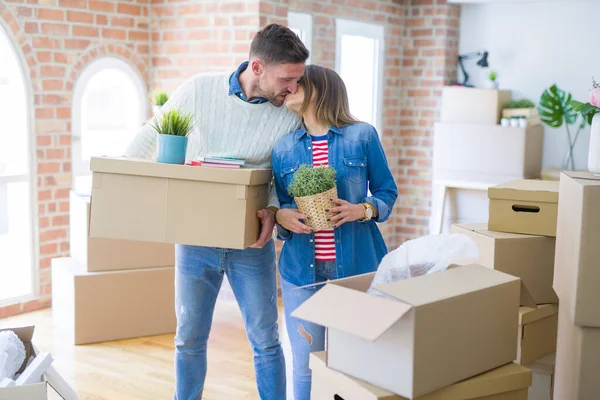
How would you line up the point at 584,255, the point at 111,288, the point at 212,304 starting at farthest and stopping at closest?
the point at 111,288, the point at 212,304, the point at 584,255

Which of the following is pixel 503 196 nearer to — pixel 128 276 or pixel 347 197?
pixel 347 197

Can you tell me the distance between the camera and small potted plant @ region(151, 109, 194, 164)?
93.7 inches

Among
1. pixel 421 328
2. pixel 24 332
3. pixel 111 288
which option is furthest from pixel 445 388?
pixel 111 288

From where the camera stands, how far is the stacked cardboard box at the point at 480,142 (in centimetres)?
555

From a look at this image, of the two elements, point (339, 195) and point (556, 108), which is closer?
point (339, 195)

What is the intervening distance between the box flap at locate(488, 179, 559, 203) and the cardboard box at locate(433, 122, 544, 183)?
2.73 metres

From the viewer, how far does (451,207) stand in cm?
598

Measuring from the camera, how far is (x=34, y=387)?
2062 millimetres

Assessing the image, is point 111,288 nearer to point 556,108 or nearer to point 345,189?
point 345,189

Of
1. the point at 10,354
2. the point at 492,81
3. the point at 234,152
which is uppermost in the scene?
the point at 492,81

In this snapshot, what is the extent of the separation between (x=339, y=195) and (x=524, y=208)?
780 millimetres

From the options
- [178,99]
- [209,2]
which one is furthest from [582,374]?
[209,2]

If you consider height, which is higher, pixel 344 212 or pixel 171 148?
pixel 171 148

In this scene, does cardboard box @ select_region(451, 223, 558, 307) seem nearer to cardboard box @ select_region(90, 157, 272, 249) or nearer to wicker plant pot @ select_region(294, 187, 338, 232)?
wicker plant pot @ select_region(294, 187, 338, 232)
